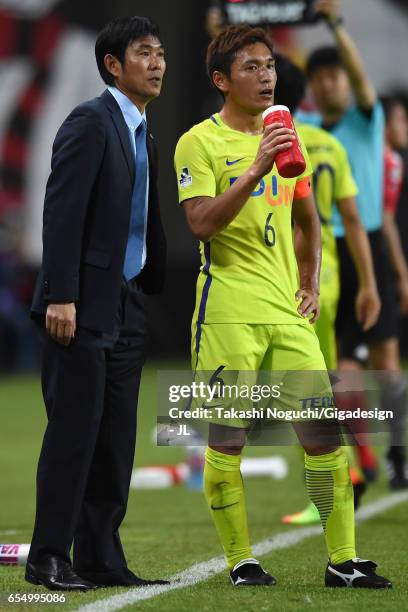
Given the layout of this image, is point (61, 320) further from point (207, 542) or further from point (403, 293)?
point (403, 293)

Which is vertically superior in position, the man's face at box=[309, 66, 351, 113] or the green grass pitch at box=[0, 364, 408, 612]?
the man's face at box=[309, 66, 351, 113]

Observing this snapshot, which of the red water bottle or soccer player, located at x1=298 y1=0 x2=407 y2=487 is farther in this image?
soccer player, located at x1=298 y1=0 x2=407 y2=487

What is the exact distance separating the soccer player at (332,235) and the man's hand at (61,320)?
220 centimetres

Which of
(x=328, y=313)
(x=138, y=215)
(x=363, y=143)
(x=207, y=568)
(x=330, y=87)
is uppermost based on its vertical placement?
(x=330, y=87)

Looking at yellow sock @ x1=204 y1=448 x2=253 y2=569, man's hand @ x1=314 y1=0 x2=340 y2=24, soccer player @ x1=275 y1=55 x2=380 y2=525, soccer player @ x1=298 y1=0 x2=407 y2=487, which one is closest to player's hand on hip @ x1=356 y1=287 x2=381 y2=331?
soccer player @ x1=275 y1=55 x2=380 y2=525

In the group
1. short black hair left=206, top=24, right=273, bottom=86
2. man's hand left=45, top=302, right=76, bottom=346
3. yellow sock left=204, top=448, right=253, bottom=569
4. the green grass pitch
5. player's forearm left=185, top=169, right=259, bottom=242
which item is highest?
short black hair left=206, top=24, right=273, bottom=86

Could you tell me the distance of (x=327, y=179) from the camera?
707 centimetres

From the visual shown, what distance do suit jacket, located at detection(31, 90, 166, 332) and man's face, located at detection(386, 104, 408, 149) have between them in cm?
524

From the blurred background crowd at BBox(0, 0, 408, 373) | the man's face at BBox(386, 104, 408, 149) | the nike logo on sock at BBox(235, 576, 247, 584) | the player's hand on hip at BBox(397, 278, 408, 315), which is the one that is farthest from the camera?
the blurred background crowd at BBox(0, 0, 408, 373)

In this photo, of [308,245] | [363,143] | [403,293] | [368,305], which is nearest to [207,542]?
[368,305]

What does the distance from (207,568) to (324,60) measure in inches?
130

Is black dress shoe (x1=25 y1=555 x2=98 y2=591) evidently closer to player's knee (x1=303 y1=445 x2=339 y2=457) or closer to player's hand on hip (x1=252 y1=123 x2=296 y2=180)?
player's knee (x1=303 y1=445 x2=339 y2=457)

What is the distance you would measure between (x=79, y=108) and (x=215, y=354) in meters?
1.05

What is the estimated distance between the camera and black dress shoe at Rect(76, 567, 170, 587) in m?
5.19
